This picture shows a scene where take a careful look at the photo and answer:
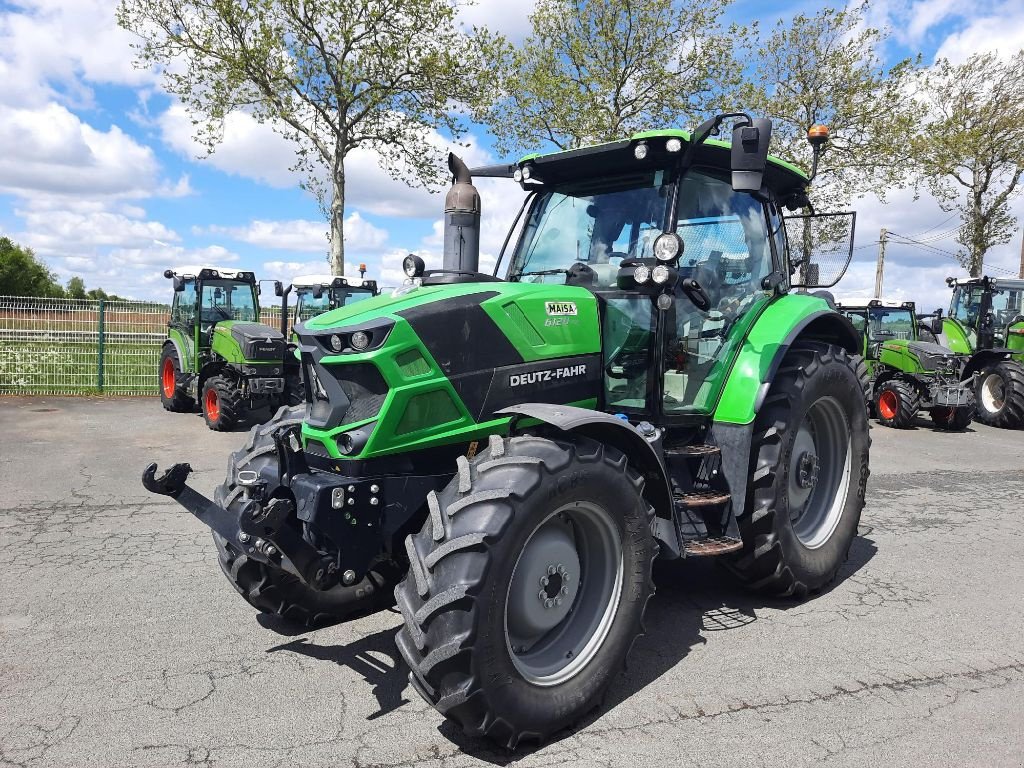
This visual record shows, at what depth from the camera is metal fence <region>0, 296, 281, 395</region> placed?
14703 mm

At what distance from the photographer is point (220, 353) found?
11773mm

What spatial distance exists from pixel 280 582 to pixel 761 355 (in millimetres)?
2784

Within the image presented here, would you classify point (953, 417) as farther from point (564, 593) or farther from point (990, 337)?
point (564, 593)

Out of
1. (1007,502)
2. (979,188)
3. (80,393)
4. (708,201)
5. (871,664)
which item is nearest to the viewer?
(871,664)

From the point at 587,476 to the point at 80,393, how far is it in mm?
15127

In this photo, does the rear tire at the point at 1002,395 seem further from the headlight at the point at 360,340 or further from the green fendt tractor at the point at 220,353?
the headlight at the point at 360,340

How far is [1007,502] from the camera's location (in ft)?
23.6

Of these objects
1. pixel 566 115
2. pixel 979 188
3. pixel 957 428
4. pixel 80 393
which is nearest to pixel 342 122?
pixel 566 115

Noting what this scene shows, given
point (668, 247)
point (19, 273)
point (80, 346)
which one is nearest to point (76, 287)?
point (19, 273)

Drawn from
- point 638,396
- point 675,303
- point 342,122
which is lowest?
point 638,396

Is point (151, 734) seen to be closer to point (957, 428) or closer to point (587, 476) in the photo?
point (587, 476)

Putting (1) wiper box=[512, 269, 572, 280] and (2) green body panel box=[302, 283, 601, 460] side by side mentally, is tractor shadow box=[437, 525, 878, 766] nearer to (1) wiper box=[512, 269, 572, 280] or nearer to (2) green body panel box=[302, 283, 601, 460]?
(2) green body panel box=[302, 283, 601, 460]

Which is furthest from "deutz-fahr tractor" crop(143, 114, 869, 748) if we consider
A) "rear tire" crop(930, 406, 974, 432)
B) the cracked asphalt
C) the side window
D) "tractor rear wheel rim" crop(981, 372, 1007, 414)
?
"tractor rear wheel rim" crop(981, 372, 1007, 414)

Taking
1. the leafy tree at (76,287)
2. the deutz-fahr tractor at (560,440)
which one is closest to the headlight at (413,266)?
the deutz-fahr tractor at (560,440)
